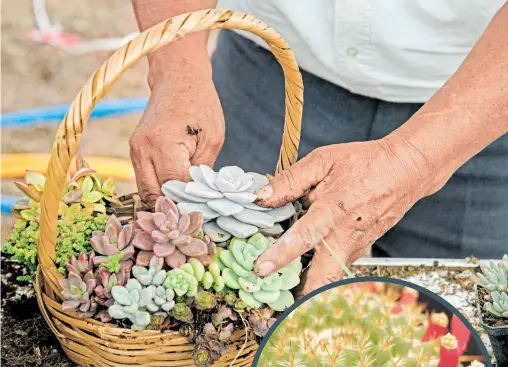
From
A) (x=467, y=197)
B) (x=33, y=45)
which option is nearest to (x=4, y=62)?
(x=33, y=45)

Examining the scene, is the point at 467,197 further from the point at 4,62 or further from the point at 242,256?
the point at 4,62

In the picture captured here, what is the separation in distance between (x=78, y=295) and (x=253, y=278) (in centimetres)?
23

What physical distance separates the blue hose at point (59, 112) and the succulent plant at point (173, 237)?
6.51 ft

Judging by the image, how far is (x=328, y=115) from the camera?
136 centimetres

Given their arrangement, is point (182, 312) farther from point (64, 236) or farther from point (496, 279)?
point (496, 279)

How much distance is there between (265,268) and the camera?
917mm

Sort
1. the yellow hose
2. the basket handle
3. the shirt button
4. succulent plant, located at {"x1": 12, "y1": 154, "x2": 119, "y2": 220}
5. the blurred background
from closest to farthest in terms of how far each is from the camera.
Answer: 1. the basket handle
2. succulent plant, located at {"x1": 12, "y1": 154, "x2": 119, "y2": 220}
3. the shirt button
4. the yellow hose
5. the blurred background

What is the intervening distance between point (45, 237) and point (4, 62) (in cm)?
254

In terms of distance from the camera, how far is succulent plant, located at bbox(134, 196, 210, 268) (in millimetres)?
918

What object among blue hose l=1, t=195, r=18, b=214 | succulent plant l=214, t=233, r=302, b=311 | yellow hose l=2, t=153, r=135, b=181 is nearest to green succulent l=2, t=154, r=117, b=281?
succulent plant l=214, t=233, r=302, b=311

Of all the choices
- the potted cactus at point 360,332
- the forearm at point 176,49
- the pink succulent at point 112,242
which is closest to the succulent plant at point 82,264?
the pink succulent at point 112,242

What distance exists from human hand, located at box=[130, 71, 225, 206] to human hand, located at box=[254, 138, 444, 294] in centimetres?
15

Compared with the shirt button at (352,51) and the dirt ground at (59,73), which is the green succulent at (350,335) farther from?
the dirt ground at (59,73)

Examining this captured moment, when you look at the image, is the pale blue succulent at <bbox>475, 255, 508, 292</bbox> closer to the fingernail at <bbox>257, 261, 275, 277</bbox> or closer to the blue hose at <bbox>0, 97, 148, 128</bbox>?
the fingernail at <bbox>257, 261, 275, 277</bbox>
